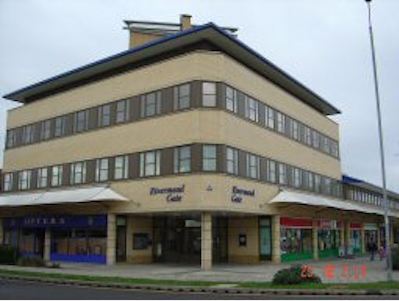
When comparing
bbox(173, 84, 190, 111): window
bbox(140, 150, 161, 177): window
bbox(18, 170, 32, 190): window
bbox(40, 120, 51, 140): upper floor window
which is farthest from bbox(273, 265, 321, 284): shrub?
bbox(18, 170, 32, 190): window

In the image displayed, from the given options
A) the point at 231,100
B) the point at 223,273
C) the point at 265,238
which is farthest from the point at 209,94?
the point at 265,238

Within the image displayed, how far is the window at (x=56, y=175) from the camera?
41406mm

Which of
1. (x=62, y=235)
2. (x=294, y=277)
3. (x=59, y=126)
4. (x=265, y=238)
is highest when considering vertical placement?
(x=59, y=126)

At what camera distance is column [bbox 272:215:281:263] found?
36.8 metres

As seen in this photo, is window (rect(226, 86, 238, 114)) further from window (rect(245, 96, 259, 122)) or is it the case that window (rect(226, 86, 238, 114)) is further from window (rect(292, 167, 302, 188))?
window (rect(292, 167, 302, 188))

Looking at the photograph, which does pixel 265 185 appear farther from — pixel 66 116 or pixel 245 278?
pixel 66 116

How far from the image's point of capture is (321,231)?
157ft

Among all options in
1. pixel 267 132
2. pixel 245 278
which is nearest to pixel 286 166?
pixel 267 132

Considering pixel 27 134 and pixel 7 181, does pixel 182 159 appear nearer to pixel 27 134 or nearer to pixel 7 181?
pixel 27 134

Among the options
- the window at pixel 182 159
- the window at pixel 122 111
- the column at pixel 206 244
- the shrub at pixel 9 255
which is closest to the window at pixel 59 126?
the window at pixel 122 111

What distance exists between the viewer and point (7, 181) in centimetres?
4766

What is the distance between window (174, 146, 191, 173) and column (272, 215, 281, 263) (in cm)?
934

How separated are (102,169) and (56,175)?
242 inches

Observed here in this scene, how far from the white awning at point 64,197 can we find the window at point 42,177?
1049 millimetres
